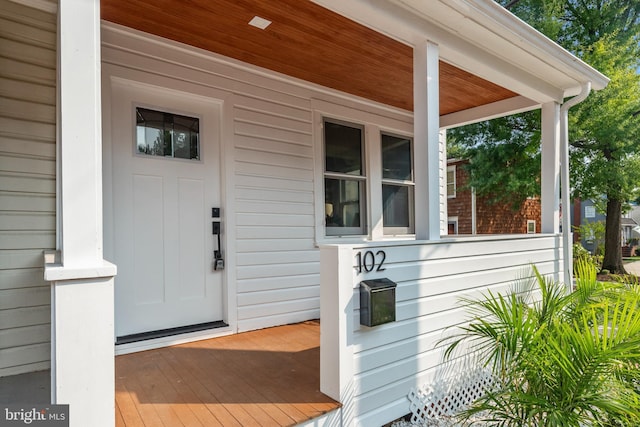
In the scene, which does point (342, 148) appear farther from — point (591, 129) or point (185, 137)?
point (591, 129)

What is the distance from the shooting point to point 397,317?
7.73 ft

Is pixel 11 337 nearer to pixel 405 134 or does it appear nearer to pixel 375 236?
pixel 375 236

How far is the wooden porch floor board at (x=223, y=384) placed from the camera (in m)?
Answer: 1.94

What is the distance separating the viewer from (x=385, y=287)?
7.21 feet

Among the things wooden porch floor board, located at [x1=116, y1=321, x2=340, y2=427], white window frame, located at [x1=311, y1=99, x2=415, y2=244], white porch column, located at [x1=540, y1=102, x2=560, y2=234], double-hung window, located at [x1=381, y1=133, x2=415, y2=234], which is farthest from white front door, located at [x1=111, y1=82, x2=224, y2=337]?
white porch column, located at [x1=540, y1=102, x2=560, y2=234]

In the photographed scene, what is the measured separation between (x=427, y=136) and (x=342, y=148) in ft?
5.38

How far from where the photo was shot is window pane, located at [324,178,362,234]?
404cm

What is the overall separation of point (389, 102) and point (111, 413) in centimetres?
405

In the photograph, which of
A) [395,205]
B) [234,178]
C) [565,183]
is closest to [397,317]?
[234,178]

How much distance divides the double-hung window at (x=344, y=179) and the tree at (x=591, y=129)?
571 centimetres

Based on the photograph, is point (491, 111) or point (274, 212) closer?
point (274, 212)

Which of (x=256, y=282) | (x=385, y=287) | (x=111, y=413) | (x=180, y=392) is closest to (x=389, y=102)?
(x=256, y=282)

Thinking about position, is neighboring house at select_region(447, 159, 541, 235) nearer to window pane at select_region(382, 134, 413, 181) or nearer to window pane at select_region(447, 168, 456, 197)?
window pane at select_region(447, 168, 456, 197)

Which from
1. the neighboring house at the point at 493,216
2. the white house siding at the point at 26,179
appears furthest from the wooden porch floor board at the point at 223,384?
the neighboring house at the point at 493,216
